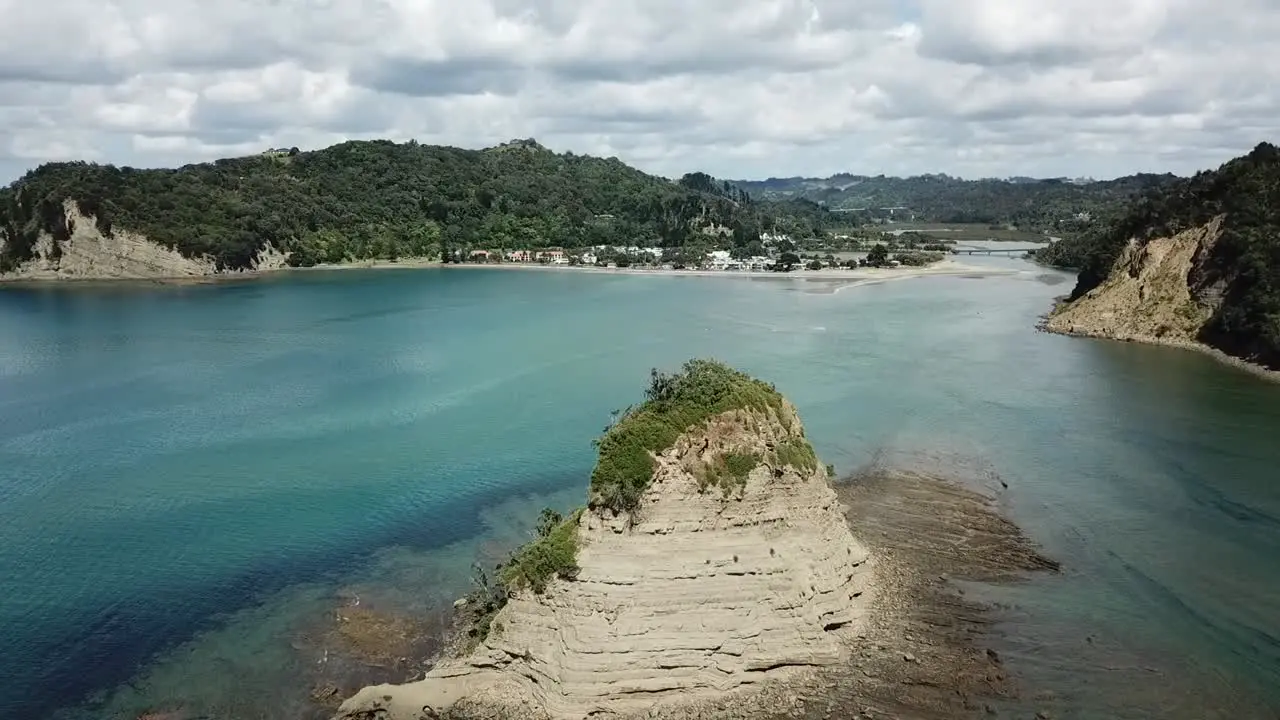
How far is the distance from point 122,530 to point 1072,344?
2697 inches

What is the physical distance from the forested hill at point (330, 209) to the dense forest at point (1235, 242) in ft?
368

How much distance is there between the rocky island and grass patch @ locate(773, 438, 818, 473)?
0.20 ft

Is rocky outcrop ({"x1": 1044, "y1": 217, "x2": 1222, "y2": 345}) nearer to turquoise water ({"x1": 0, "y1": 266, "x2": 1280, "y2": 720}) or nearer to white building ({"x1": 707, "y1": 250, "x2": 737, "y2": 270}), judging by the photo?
turquoise water ({"x1": 0, "y1": 266, "x2": 1280, "y2": 720})

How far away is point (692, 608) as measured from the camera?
22.0m

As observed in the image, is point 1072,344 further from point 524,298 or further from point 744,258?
point 744,258

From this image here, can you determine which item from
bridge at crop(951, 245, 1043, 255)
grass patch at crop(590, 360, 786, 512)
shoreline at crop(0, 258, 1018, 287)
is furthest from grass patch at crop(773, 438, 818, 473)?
bridge at crop(951, 245, 1043, 255)

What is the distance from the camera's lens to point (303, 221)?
528ft

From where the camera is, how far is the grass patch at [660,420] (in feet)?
74.4

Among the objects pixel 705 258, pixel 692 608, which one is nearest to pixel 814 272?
pixel 705 258

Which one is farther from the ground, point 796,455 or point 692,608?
point 796,455

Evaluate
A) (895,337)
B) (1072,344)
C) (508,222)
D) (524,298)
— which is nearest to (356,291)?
(524,298)

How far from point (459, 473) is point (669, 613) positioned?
22042 millimetres

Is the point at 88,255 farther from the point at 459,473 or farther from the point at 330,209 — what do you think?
the point at 459,473

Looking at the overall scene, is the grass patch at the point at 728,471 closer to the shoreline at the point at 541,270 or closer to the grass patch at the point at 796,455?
the grass patch at the point at 796,455
